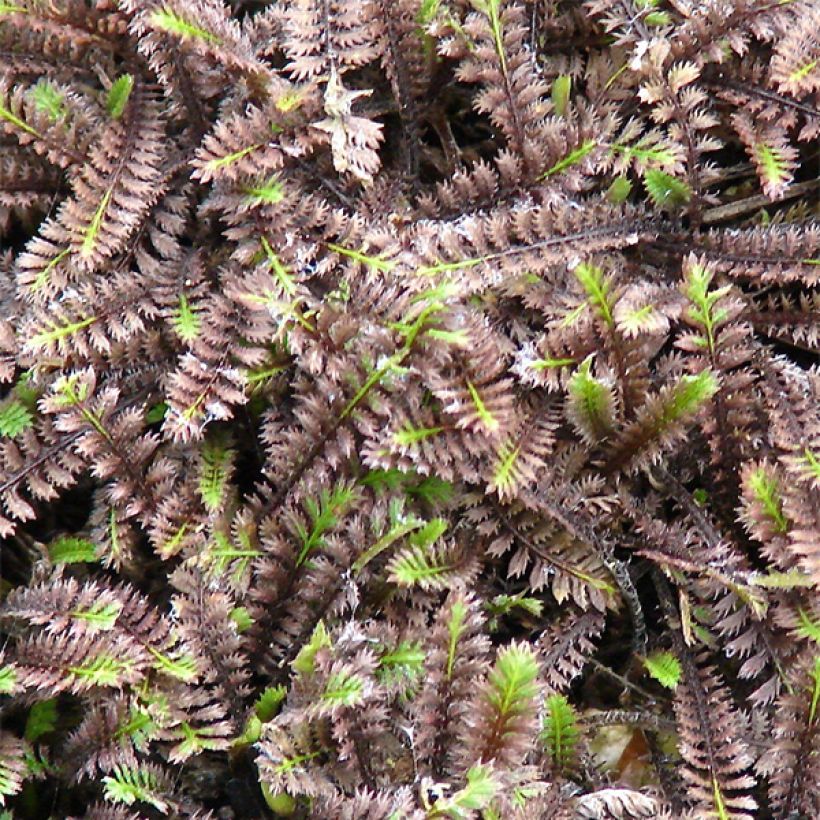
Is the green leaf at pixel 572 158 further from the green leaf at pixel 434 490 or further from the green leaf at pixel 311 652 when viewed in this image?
the green leaf at pixel 311 652

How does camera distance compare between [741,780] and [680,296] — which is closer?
[741,780]

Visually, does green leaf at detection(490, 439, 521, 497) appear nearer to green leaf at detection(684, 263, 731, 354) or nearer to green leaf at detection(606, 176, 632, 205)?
green leaf at detection(684, 263, 731, 354)

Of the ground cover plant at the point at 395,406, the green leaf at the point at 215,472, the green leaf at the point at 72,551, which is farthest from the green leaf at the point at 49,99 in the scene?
the green leaf at the point at 72,551

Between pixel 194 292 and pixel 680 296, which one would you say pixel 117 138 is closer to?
pixel 194 292

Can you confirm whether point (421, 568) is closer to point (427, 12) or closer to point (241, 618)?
point (241, 618)

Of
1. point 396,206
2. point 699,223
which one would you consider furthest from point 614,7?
point 396,206

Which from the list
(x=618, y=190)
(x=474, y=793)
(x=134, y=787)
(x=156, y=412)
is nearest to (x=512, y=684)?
(x=474, y=793)
